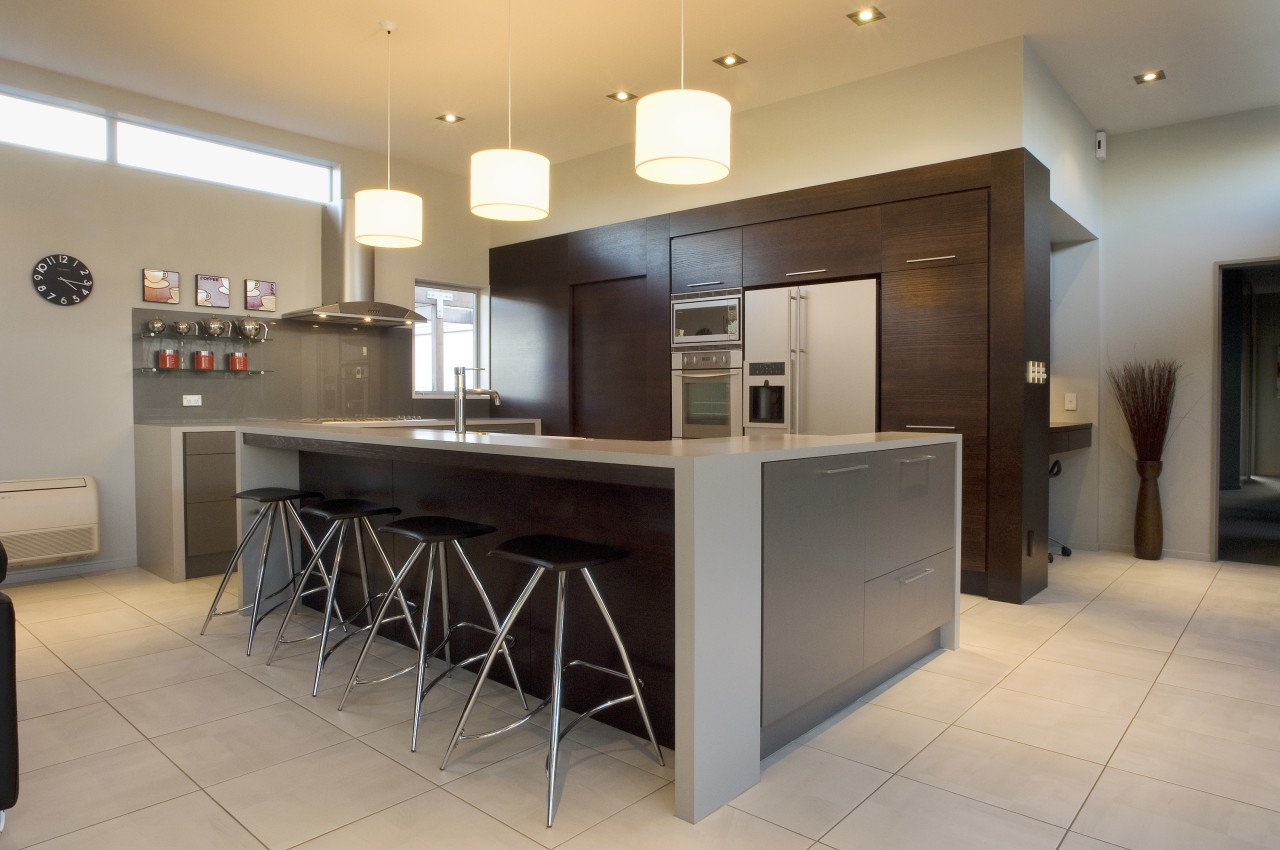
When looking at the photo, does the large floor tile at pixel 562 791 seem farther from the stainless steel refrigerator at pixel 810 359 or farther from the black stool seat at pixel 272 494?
the stainless steel refrigerator at pixel 810 359

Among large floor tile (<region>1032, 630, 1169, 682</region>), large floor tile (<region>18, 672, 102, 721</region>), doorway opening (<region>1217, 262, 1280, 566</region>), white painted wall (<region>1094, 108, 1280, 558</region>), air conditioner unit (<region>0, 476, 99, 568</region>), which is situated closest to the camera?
large floor tile (<region>18, 672, 102, 721</region>)

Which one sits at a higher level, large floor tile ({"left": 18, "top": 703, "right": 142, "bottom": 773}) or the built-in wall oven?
the built-in wall oven

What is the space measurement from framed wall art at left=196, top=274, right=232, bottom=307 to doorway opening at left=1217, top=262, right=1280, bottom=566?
21.8 feet

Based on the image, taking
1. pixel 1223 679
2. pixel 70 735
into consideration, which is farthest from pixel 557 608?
pixel 1223 679

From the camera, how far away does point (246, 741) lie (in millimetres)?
2297

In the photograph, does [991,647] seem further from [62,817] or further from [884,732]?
[62,817]

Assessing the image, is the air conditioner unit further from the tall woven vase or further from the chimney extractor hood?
the tall woven vase

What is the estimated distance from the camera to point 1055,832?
1.81 metres

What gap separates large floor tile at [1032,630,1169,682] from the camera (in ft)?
9.73

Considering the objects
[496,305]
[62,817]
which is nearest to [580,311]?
[496,305]

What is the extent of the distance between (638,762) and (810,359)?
2967 mm

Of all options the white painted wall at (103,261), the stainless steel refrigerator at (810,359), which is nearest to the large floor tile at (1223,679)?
the stainless steel refrigerator at (810,359)

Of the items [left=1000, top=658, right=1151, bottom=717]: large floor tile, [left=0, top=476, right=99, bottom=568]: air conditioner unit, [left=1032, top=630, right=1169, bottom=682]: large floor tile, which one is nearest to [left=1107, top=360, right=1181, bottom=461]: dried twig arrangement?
[left=1032, top=630, right=1169, bottom=682]: large floor tile

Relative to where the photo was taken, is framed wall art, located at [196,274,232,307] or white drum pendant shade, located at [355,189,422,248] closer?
white drum pendant shade, located at [355,189,422,248]
